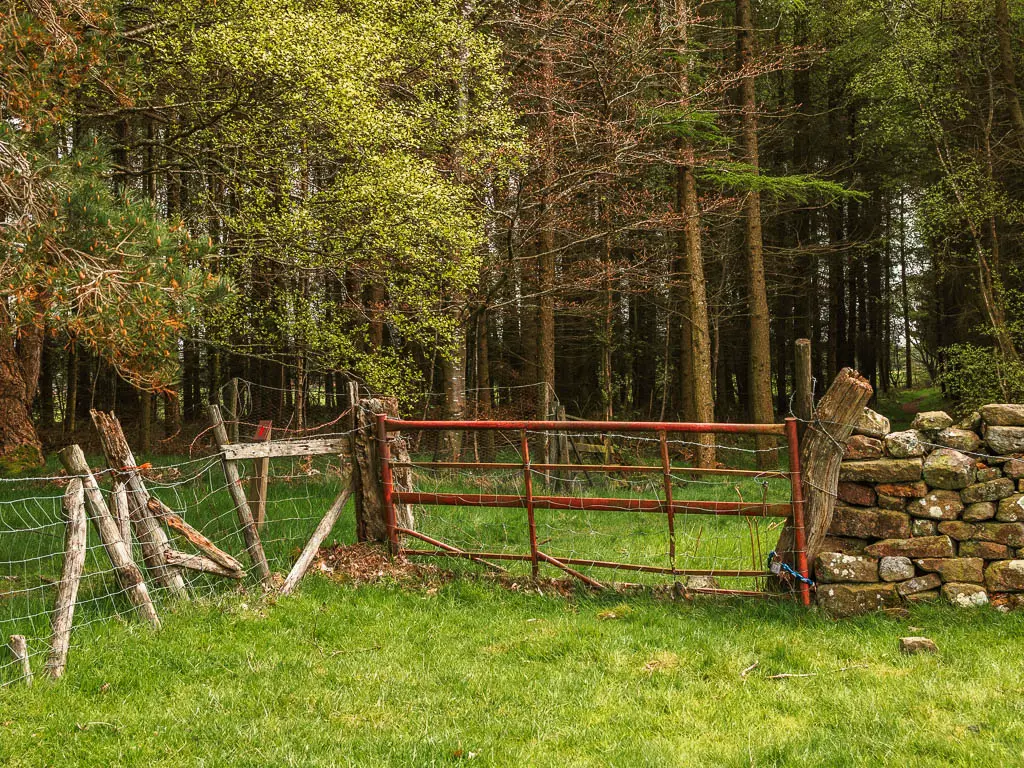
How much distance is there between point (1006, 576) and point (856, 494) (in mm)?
1169

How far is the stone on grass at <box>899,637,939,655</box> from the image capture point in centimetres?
524

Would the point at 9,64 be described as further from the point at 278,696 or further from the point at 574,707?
the point at 574,707

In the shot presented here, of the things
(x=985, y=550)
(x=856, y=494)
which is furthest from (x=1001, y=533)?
(x=856, y=494)

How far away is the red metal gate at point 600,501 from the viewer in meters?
6.23

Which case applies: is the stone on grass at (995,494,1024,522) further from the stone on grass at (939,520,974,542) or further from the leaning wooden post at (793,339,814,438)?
the leaning wooden post at (793,339,814,438)

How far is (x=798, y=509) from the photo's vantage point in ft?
20.3

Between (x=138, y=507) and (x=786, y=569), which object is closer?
(x=138, y=507)

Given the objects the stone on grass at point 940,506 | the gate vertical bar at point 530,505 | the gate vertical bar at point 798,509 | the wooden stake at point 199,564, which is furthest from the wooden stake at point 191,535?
the stone on grass at point 940,506

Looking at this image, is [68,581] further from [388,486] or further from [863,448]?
[863,448]

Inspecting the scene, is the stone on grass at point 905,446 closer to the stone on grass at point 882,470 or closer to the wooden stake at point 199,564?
the stone on grass at point 882,470

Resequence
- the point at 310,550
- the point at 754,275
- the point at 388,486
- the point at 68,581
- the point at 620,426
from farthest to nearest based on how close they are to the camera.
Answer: the point at 754,275, the point at 388,486, the point at 310,550, the point at 620,426, the point at 68,581

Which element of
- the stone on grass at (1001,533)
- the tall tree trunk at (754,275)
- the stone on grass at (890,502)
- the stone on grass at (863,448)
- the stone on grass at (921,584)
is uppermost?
the tall tree trunk at (754,275)

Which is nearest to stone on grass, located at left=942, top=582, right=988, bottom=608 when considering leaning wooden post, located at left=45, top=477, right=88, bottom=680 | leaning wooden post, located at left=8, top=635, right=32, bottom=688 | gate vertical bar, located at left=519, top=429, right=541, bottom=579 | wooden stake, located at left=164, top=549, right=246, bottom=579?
gate vertical bar, located at left=519, top=429, right=541, bottom=579

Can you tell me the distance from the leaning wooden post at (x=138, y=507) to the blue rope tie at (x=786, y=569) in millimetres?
4659
